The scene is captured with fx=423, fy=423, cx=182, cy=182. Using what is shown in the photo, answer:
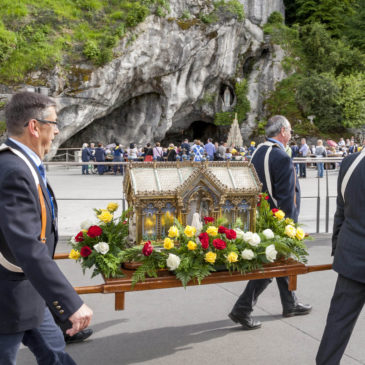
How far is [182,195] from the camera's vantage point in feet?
11.1

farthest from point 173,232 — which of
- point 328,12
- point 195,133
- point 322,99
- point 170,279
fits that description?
point 328,12

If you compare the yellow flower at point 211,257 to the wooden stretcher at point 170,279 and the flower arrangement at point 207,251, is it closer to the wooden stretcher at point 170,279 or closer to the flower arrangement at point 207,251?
the flower arrangement at point 207,251

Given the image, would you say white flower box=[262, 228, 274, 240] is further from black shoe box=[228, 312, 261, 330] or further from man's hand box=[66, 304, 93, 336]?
man's hand box=[66, 304, 93, 336]

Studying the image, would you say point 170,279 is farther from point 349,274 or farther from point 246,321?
point 246,321

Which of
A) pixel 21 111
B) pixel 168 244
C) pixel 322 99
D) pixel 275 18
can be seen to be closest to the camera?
pixel 21 111

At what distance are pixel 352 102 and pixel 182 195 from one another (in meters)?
31.4

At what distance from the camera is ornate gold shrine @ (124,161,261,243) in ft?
11.0

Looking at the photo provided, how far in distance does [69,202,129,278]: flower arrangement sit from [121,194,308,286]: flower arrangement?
0.13 metres

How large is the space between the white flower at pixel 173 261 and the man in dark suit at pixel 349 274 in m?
1.08

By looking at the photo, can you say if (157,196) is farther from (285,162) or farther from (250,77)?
(250,77)

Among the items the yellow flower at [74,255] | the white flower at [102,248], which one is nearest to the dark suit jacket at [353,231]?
the white flower at [102,248]

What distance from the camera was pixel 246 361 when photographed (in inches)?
137

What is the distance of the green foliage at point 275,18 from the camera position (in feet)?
123

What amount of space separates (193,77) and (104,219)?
30.0 metres
